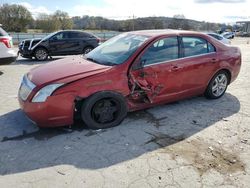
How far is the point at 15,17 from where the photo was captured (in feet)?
144

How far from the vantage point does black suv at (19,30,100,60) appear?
12.7m

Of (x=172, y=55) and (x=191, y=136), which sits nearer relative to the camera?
(x=191, y=136)

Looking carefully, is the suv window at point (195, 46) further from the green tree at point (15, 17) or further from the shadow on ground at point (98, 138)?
the green tree at point (15, 17)

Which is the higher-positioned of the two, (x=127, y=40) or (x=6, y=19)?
(x=6, y=19)

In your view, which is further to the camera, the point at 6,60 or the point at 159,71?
the point at 6,60

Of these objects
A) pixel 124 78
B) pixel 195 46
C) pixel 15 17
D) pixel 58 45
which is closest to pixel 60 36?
pixel 58 45

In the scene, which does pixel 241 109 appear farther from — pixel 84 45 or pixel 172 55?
pixel 84 45

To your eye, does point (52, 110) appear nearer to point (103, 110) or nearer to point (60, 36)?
point (103, 110)

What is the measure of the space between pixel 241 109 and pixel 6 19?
45.0m

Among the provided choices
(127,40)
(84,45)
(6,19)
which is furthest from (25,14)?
(127,40)


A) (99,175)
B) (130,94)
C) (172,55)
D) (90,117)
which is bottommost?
(99,175)

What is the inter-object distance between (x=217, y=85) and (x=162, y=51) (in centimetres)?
174

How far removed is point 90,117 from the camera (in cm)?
416

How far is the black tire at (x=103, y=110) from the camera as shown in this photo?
4.07 meters
